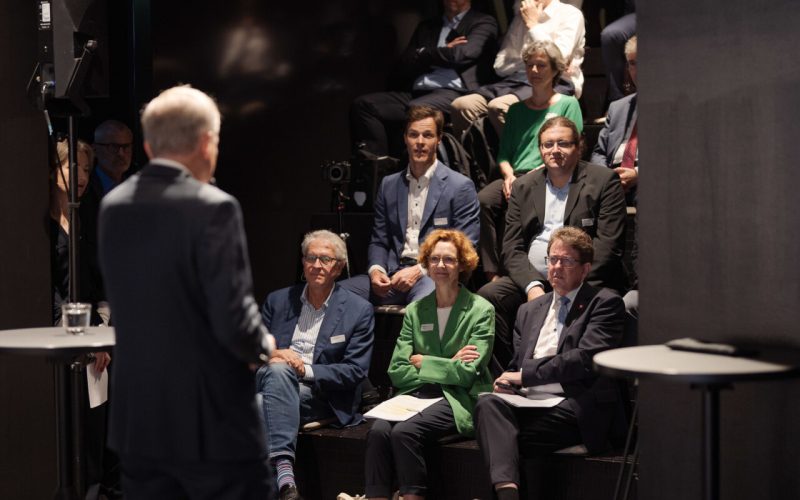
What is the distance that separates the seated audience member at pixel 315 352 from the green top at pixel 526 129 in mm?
1245

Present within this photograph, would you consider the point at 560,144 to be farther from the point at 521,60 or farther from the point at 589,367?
the point at 521,60

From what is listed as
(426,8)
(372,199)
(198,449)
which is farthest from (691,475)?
(426,8)

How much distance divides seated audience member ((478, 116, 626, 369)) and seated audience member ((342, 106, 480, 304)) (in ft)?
1.30

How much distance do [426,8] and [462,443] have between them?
4255mm

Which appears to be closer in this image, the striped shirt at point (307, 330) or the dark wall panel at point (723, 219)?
the dark wall panel at point (723, 219)

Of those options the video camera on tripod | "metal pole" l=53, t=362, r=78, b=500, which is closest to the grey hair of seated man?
the video camera on tripod

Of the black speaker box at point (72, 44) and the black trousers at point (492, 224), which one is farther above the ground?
the black speaker box at point (72, 44)

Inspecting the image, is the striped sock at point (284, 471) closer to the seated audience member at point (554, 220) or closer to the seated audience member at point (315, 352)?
the seated audience member at point (315, 352)

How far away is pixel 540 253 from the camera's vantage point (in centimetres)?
514

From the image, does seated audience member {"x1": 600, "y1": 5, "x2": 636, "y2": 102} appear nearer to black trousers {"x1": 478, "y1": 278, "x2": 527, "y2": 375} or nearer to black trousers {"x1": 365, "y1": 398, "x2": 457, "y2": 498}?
black trousers {"x1": 478, "y1": 278, "x2": 527, "y2": 375}

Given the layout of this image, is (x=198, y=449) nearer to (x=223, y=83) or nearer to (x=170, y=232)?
(x=170, y=232)

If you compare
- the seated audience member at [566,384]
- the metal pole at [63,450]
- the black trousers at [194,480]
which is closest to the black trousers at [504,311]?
the seated audience member at [566,384]

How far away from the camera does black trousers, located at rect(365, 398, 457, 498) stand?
4.45 metres

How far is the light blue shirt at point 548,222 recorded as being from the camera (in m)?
5.13
